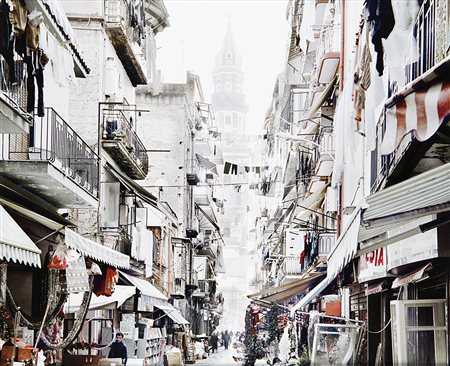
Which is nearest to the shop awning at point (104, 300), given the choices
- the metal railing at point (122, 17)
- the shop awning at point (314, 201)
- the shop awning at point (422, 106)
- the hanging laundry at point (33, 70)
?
the shop awning at point (314, 201)

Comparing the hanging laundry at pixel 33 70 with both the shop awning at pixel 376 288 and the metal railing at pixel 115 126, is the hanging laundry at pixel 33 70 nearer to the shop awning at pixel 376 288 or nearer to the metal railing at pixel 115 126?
the shop awning at pixel 376 288

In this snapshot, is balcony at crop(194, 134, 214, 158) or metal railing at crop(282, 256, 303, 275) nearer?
metal railing at crop(282, 256, 303, 275)

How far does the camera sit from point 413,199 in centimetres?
838

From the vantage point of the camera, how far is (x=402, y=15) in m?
8.76

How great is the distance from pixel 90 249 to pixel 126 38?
12.4m

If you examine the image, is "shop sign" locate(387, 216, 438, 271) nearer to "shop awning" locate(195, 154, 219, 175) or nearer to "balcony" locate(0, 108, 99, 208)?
"balcony" locate(0, 108, 99, 208)

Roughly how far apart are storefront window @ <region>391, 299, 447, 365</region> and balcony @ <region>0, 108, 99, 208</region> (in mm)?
6934

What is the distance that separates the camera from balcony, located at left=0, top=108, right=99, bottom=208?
52.1ft

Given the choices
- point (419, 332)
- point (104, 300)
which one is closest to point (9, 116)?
point (419, 332)

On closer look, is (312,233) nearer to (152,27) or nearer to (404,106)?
(152,27)

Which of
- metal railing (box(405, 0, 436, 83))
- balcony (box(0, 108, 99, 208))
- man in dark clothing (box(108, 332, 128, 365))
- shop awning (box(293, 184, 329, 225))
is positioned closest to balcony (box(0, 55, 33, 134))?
balcony (box(0, 108, 99, 208))

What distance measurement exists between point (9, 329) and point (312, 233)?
1713cm

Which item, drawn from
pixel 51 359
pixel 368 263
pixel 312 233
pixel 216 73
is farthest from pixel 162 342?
pixel 216 73

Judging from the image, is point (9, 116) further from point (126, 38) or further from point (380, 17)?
point (126, 38)
